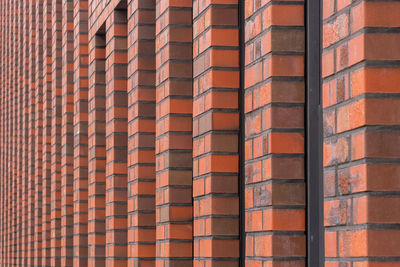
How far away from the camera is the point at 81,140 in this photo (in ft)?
27.5

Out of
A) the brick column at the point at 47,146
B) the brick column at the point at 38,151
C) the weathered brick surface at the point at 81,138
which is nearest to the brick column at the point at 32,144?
the brick column at the point at 38,151

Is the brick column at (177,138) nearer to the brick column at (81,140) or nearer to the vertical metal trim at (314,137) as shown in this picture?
the vertical metal trim at (314,137)

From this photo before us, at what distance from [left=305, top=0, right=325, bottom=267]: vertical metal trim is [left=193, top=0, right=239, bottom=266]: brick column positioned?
0.71 m

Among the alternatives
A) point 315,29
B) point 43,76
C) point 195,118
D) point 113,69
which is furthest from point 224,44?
point 43,76

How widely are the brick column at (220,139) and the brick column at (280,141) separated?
0.53 metres

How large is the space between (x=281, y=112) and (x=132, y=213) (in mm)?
2540

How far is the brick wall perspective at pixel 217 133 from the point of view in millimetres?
2945

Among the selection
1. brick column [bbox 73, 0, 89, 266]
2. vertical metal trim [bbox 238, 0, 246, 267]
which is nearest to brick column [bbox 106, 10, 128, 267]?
brick column [bbox 73, 0, 89, 266]

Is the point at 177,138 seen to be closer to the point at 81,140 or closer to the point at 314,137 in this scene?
the point at 314,137

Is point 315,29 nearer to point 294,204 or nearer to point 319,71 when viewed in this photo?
point 319,71

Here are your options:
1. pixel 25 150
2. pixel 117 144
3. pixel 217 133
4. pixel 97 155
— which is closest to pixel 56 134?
pixel 97 155

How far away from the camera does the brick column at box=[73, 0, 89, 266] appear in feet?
27.3

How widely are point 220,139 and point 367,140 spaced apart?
1616mm

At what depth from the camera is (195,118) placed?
15.7 feet
